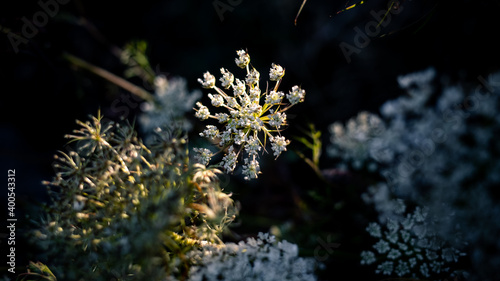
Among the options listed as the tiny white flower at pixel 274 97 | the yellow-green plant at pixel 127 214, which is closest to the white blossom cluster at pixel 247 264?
the yellow-green plant at pixel 127 214

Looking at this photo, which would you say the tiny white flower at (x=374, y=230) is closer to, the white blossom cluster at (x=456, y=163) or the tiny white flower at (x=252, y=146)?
the white blossom cluster at (x=456, y=163)

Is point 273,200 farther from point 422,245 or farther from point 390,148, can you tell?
point 422,245

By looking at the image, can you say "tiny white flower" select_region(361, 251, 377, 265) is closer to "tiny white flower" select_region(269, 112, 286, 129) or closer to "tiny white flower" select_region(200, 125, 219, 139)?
"tiny white flower" select_region(269, 112, 286, 129)

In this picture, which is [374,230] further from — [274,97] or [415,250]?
[274,97]

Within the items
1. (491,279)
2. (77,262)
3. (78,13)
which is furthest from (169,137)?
(78,13)

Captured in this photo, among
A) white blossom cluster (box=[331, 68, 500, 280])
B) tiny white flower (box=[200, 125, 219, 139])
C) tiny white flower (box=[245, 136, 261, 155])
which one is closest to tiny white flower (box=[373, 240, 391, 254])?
white blossom cluster (box=[331, 68, 500, 280])

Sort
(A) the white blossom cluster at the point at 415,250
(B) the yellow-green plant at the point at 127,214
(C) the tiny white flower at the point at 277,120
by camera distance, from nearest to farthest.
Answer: (B) the yellow-green plant at the point at 127,214
(C) the tiny white flower at the point at 277,120
(A) the white blossom cluster at the point at 415,250
